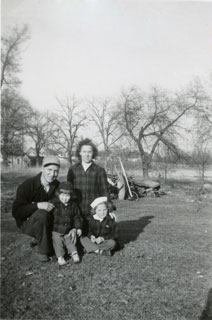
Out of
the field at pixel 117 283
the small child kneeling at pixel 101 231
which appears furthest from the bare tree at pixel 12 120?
the small child kneeling at pixel 101 231

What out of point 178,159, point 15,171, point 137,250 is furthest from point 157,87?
point 137,250

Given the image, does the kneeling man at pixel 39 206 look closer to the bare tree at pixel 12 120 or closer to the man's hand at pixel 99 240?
the man's hand at pixel 99 240

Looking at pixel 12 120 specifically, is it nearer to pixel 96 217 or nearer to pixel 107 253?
pixel 96 217

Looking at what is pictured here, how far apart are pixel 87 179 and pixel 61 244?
1.07 m

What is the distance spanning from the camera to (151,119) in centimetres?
2272

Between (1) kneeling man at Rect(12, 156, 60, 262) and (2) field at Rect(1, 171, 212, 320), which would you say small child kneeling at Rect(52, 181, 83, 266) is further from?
(2) field at Rect(1, 171, 212, 320)

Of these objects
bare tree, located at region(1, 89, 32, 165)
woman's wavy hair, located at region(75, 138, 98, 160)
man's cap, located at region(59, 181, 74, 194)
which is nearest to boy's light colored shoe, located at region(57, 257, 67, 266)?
man's cap, located at region(59, 181, 74, 194)

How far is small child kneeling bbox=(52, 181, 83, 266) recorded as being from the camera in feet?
13.2

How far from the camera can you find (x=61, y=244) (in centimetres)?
403

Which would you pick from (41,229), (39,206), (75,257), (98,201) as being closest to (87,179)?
(98,201)

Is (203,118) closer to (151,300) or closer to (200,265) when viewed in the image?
(200,265)

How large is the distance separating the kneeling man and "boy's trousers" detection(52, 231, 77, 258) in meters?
0.09

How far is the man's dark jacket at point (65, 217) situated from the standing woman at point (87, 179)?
0.37m

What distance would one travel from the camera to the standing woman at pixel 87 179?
15.2 ft
